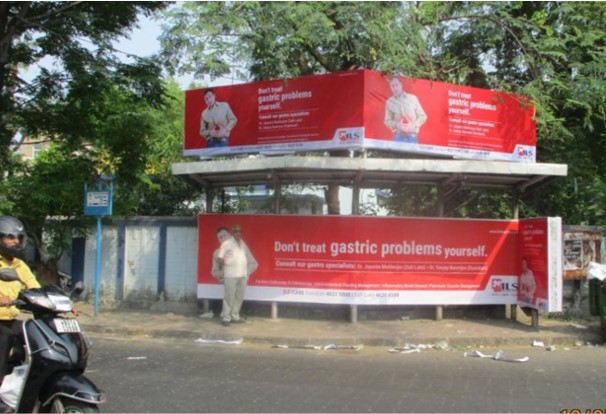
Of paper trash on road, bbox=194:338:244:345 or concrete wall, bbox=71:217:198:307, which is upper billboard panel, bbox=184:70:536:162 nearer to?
concrete wall, bbox=71:217:198:307

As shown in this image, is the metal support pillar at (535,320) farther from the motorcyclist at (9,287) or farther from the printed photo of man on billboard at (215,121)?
the motorcyclist at (9,287)

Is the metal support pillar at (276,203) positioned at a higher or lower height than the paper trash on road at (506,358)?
higher

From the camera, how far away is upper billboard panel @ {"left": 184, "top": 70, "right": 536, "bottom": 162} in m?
10.2

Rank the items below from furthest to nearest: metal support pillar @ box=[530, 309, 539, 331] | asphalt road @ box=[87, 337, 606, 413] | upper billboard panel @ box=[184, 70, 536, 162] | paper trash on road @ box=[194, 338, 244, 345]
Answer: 1. upper billboard panel @ box=[184, 70, 536, 162]
2. metal support pillar @ box=[530, 309, 539, 331]
3. paper trash on road @ box=[194, 338, 244, 345]
4. asphalt road @ box=[87, 337, 606, 413]

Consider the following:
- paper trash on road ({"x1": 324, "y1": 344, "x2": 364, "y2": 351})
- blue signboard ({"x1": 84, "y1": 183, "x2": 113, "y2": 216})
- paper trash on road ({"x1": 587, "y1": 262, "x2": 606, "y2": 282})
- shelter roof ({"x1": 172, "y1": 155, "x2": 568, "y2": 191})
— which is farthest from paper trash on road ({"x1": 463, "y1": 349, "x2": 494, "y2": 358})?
blue signboard ({"x1": 84, "y1": 183, "x2": 113, "y2": 216})

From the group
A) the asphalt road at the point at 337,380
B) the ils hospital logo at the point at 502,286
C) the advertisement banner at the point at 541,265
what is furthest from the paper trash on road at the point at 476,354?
the ils hospital logo at the point at 502,286

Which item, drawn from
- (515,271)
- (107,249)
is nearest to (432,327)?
(515,271)

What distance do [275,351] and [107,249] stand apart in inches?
208

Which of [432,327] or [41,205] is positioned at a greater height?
[41,205]

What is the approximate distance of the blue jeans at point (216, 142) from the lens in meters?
11.3

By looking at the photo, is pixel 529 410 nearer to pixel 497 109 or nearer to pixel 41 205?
pixel 497 109

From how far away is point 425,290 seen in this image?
1072 cm

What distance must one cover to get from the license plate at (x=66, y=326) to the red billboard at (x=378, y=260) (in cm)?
670

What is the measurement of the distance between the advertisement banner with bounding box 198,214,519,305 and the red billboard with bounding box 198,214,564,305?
0.06 ft
